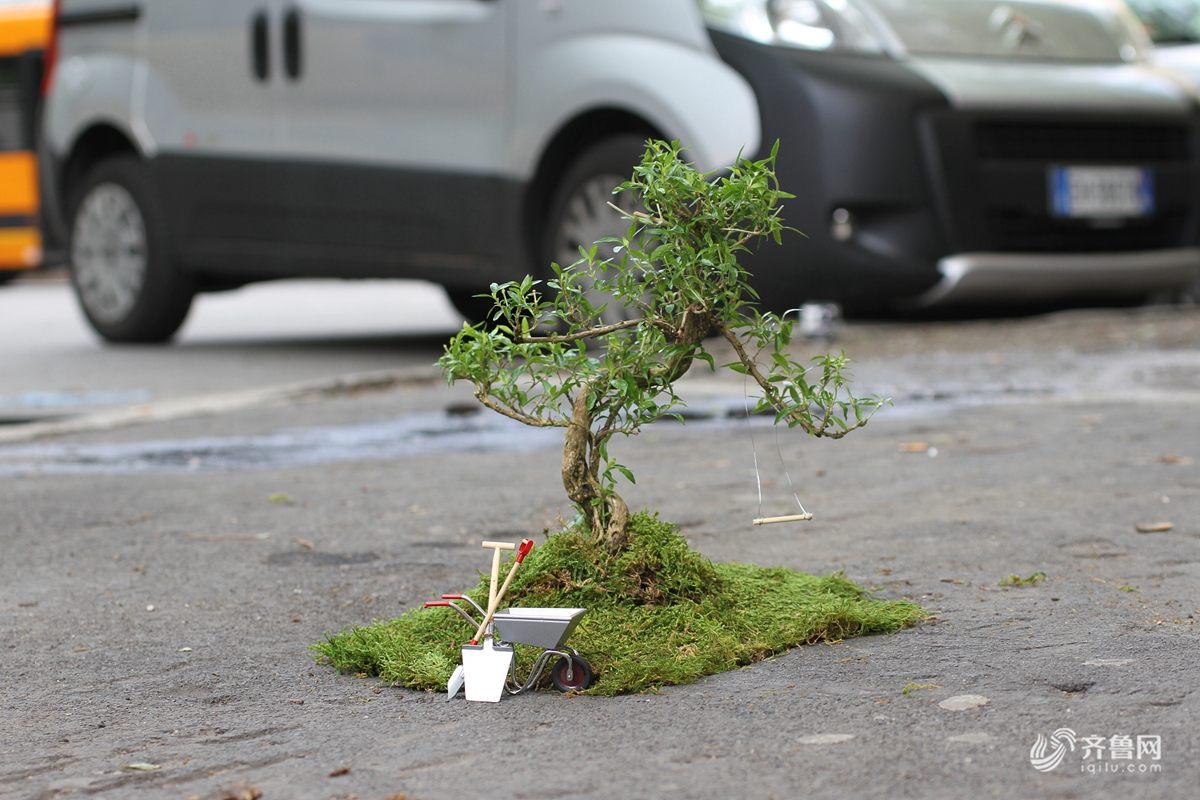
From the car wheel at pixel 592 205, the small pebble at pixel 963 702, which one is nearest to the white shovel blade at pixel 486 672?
the small pebble at pixel 963 702

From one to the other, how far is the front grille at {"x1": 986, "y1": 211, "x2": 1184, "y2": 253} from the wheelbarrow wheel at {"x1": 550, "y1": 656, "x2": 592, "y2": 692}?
4.40 meters

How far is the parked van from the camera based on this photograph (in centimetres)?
603

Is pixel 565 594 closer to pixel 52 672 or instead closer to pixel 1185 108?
pixel 52 672

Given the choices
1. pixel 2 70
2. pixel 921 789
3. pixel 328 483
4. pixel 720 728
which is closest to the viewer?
pixel 921 789

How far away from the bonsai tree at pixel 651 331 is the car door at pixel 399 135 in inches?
164

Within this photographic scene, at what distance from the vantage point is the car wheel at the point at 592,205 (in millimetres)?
6219

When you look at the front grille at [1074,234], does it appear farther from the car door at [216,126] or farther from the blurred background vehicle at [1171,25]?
the car door at [216,126]

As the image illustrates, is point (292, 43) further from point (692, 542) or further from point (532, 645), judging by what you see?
point (532, 645)

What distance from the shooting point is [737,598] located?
2613 mm

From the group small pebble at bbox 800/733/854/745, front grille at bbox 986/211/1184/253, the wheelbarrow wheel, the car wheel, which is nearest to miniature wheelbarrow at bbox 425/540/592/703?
the wheelbarrow wheel

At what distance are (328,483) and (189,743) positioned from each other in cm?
208

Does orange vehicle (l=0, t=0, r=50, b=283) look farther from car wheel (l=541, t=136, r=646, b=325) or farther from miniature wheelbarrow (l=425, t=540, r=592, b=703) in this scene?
miniature wheelbarrow (l=425, t=540, r=592, b=703)

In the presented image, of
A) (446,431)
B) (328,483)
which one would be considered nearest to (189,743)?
(328,483)

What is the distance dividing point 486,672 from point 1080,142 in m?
4.94
